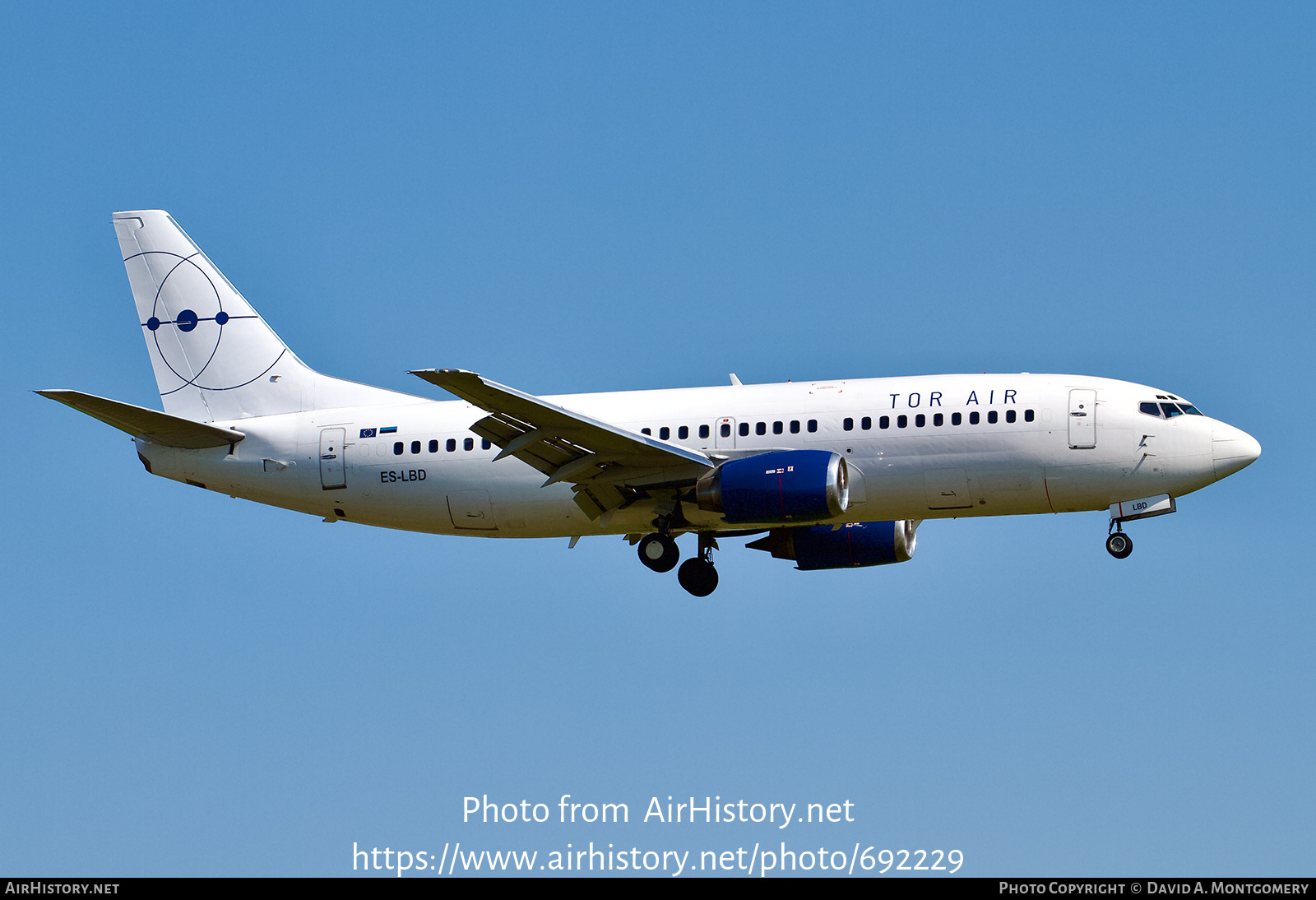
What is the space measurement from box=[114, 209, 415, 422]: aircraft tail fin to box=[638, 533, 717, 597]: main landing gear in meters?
7.48

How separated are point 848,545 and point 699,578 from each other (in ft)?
13.7

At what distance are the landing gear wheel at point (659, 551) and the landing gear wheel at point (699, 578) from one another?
78 centimetres

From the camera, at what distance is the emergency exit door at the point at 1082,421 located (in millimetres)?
38312

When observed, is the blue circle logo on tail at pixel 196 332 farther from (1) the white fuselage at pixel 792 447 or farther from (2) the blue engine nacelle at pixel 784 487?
(2) the blue engine nacelle at pixel 784 487

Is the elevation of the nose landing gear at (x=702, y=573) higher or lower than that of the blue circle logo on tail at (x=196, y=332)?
lower

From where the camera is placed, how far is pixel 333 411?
43688mm

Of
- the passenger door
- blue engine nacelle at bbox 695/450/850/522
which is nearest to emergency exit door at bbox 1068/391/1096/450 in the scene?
blue engine nacelle at bbox 695/450/850/522

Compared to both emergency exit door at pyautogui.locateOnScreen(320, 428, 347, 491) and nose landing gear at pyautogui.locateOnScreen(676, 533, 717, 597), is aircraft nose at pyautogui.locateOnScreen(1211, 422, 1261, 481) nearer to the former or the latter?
nose landing gear at pyautogui.locateOnScreen(676, 533, 717, 597)

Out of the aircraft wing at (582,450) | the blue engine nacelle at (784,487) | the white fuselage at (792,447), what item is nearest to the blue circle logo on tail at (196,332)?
the white fuselage at (792,447)

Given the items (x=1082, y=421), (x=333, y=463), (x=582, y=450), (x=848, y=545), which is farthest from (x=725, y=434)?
(x=333, y=463)

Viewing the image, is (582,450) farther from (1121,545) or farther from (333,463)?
(1121,545)
